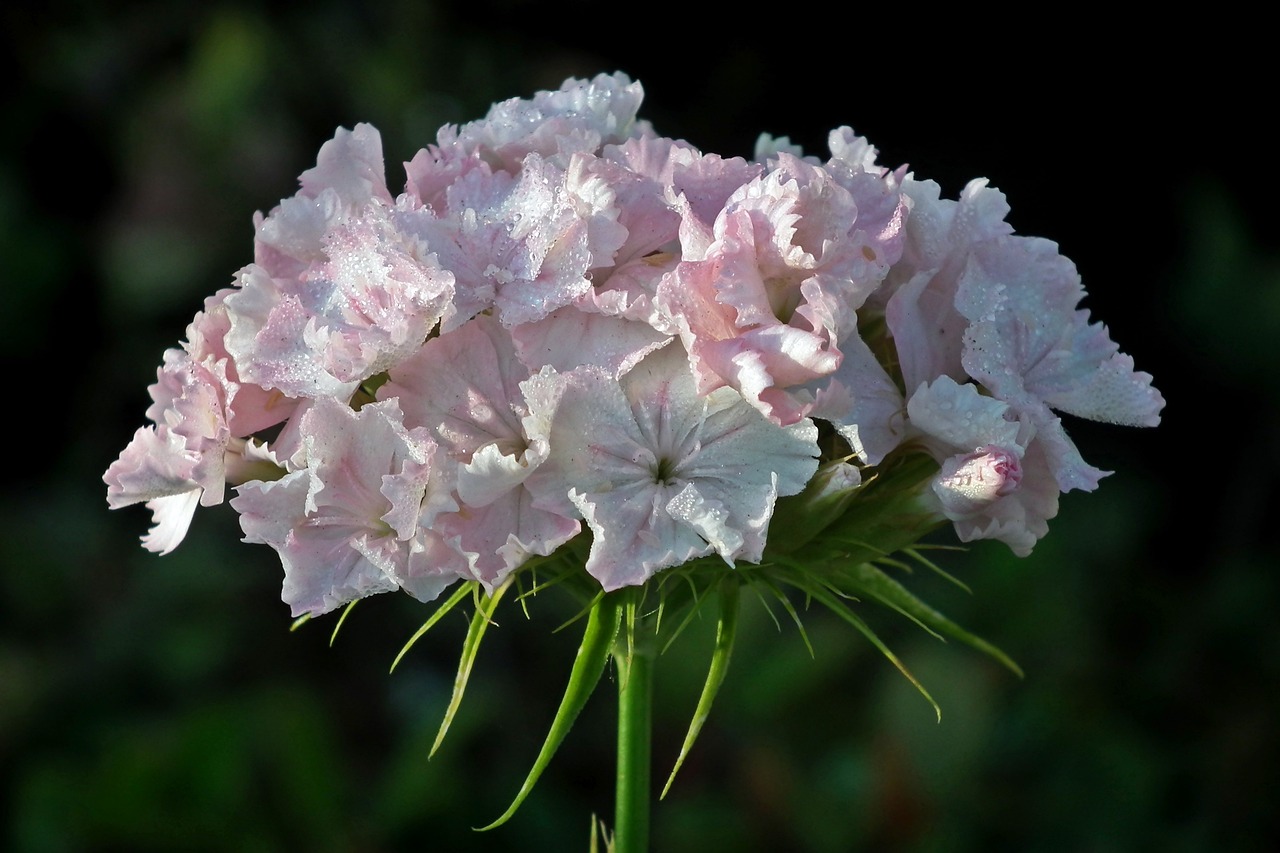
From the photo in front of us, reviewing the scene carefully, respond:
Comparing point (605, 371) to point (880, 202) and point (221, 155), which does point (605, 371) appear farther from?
point (221, 155)

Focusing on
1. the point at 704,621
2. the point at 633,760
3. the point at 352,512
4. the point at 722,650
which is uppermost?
the point at 352,512

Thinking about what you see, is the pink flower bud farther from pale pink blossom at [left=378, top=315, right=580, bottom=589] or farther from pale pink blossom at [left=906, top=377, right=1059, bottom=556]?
pale pink blossom at [left=378, top=315, right=580, bottom=589]

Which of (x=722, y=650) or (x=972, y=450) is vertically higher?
(x=972, y=450)

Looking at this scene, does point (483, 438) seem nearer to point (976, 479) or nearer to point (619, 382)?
point (619, 382)

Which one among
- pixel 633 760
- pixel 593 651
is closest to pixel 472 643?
pixel 593 651

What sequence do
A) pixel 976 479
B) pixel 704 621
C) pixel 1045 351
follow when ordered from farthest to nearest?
pixel 704 621 → pixel 1045 351 → pixel 976 479

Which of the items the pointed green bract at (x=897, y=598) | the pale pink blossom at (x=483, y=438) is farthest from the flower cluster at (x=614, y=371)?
the pointed green bract at (x=897, y=598)
